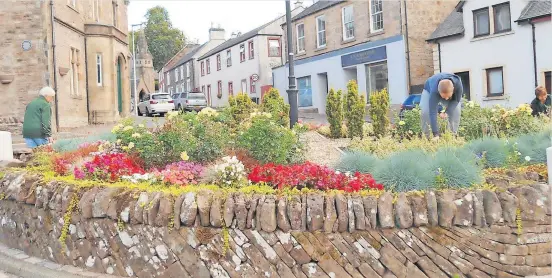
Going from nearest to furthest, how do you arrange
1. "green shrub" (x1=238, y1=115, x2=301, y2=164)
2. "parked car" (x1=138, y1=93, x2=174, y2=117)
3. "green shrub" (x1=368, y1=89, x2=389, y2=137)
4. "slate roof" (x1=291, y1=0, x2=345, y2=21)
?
"green shrub" (x1=238, y1=115, x2=301, y2=164) < "green shrub" (x1=368, y1=89, x2=389, y2=137) < "slate roof" (x1=291, y1=0, x2=345, y2=21) < "parked car" (x1=138, y1=93, x2=174, y2=117)

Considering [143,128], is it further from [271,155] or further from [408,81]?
[408,81]

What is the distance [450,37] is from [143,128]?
1939cm

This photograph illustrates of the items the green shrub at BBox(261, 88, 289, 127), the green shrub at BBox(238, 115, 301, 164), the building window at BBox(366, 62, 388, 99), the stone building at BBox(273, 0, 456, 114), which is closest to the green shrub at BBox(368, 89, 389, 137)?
the green shrub at BBox(261, 88, 289, 127)

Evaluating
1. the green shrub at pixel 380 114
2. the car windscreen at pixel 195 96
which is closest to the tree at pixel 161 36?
the car windscreen at pixel 195 96

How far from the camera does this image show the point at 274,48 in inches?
1608

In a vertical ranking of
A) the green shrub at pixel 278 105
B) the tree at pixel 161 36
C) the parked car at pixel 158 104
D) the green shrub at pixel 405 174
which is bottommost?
the green shrub at pixel 405 174

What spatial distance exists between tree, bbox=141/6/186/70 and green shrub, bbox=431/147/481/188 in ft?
251

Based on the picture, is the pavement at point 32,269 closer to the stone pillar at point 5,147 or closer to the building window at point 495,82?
the stone pillar at point 5,147

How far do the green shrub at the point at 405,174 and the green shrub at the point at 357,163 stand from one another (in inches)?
9.5

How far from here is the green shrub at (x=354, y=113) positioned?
1094 cm

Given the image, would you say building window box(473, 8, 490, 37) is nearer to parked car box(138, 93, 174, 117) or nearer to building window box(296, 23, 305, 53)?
building window box(296, 23, 305, 53)

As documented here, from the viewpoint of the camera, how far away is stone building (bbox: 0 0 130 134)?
65.6 feet

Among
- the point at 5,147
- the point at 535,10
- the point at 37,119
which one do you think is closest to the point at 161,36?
the point at 535,10

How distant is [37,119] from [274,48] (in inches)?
1265
